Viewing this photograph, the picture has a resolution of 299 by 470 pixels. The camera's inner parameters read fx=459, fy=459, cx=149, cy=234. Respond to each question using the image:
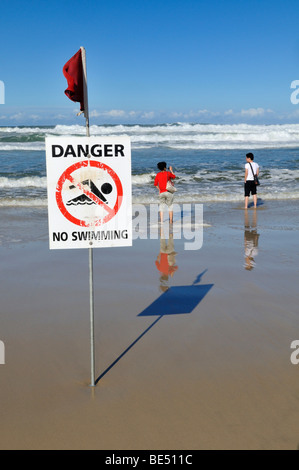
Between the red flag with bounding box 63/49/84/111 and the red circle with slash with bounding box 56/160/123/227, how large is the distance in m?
0.53

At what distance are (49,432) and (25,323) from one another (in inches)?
79.3

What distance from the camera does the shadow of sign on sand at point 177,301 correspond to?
532 cm

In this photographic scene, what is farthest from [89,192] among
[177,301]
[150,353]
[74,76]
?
[177,301]

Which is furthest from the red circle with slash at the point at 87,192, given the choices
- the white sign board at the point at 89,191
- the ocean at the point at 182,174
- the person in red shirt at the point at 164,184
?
the ocean at the point at 182,174

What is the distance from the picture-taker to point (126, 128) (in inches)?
2276

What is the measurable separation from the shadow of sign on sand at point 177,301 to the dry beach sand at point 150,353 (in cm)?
1

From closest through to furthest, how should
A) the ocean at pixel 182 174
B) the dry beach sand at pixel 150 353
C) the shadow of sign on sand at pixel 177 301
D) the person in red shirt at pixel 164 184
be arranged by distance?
1. the dry beach sand at pixel 150 353
2. the shadow of sign on sand at pixel 177 301
3. the person in red shirt at pixel 164 184
4. the ocean at pixel 182 174

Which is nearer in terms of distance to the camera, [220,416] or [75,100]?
[220,416]

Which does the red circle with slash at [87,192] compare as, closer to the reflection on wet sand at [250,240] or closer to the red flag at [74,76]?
the red flag at [74,76]

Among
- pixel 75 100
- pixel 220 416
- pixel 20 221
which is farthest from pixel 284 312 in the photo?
pixel 20 221

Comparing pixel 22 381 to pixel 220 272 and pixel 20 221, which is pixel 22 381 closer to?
pixel 220 272

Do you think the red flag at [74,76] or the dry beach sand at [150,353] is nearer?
the dry beach sand at [150,353]

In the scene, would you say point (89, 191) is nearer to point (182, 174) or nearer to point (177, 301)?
point (177, 301)

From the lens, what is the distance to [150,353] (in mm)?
4336
